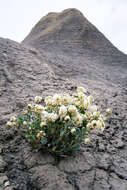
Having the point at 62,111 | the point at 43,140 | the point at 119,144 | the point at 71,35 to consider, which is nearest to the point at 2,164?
the point at 43,140

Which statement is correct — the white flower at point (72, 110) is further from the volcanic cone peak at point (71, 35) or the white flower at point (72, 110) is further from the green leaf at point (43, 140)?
the volcanic cone peak at point (71, 35)

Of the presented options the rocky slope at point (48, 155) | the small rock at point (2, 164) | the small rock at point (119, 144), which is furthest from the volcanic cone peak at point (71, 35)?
the small rock at point (2, 164)

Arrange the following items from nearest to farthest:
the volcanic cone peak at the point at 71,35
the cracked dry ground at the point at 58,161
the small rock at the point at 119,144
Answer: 1. the cracked dry ground at the point at 58,161
2. the small rock at the point at 119,144
3. the volcanic cone peak at the point at 71,35

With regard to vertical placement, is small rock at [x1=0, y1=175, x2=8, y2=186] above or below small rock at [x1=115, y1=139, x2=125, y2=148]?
below

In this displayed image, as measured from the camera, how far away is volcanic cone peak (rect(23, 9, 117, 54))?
1088cm

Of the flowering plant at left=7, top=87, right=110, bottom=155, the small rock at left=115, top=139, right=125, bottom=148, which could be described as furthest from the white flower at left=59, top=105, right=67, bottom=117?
the small rock at left=115, top=139, right=125, bottom=148

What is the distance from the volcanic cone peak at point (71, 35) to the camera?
10883 mm

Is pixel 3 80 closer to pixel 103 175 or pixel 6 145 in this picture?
pixel 6 145

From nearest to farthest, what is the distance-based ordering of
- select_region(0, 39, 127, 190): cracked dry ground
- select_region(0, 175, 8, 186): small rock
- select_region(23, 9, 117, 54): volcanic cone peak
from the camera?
select_region(0, 175, 8, 186): small rock < select_region(0, 39, 127, 190): cracked dry ground < select_region(23, 9, 117, 54): volcanic cone peak

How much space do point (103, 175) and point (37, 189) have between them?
0.80 m

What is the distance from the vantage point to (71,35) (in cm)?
1180

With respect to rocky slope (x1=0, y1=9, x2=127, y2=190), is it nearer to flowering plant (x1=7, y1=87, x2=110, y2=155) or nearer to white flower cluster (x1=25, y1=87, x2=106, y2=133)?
flowering plant (x1=7, y1=87, x2=110, y2=155)

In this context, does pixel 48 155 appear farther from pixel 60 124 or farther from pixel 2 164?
pixel 2 164

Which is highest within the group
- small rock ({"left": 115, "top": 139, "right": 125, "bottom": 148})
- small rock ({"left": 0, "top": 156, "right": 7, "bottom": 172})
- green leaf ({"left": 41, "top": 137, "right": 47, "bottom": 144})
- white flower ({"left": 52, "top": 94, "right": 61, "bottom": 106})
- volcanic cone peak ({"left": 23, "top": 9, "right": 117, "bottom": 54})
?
volcanic cone peak ({"left": 23, "top": 9, "right": 117, "bottom": 54})
